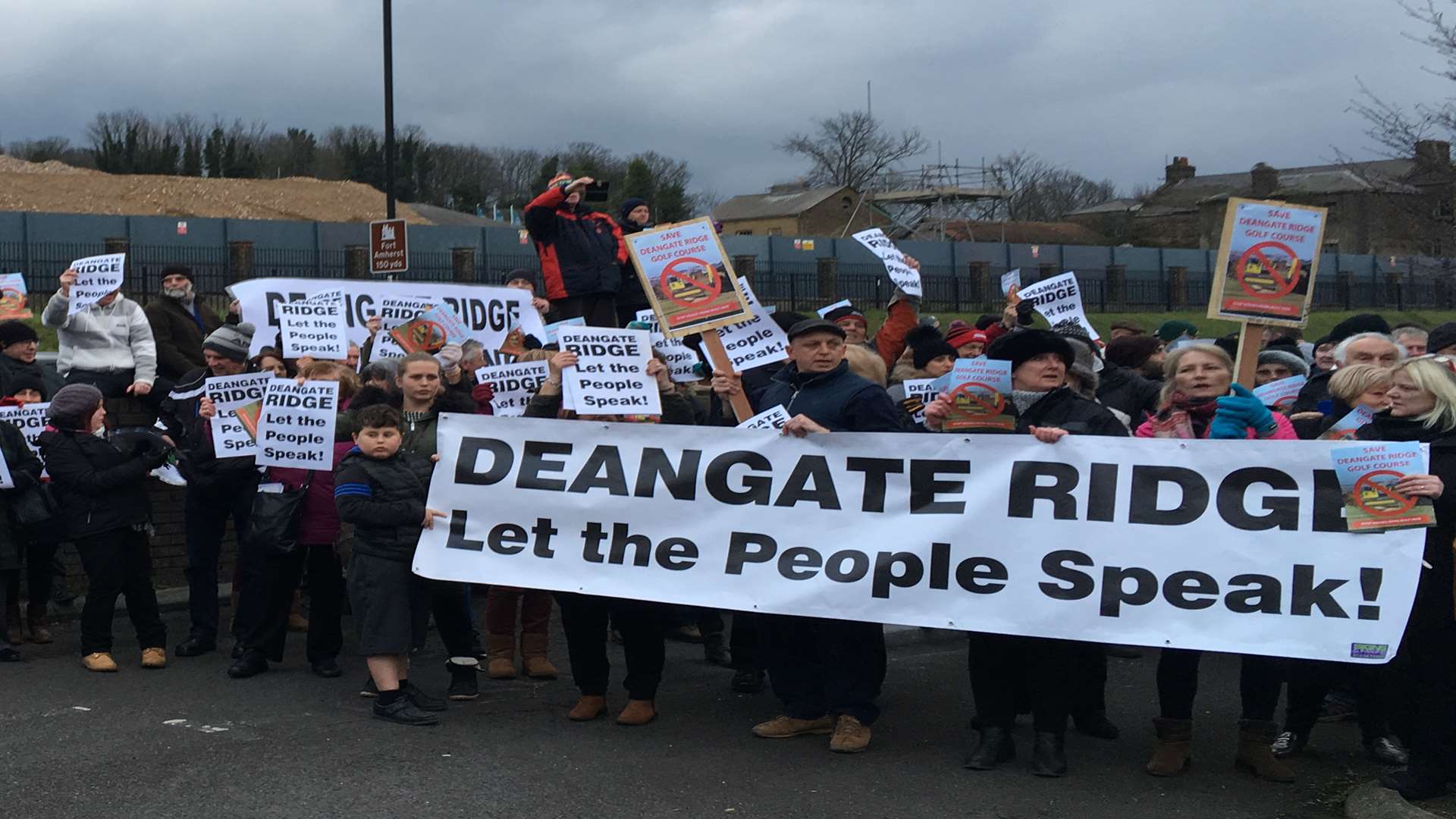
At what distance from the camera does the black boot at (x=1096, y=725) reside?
279 inches

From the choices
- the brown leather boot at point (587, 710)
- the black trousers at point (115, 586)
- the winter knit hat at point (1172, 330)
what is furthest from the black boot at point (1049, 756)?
the winter knit hat at point (1172, 330)

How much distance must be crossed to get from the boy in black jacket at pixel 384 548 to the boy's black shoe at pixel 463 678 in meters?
0.30

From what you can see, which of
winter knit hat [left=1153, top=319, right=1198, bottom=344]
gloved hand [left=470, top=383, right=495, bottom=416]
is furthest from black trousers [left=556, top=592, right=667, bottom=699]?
winter knit hat [left=1153, top=319, right=1198, bottom=344]

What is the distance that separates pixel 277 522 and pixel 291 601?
528 mm

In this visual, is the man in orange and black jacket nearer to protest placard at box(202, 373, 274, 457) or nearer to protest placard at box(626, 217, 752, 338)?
protest placard at box(202, 373, 274, 457)

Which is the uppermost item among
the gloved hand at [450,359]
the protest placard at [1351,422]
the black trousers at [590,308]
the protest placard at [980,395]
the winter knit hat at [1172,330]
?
the black trousers at [590,308]

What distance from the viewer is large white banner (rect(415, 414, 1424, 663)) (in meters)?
6.11

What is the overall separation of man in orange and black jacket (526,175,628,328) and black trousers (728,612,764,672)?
4148mm

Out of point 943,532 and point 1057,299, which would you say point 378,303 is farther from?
point 943,532

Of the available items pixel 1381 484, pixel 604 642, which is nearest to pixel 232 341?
pixel 604 642

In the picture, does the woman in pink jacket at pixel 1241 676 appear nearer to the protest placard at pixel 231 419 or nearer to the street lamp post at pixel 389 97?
the protest placard at pixel 231 419

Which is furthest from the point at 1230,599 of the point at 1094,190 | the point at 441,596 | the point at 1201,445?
the point at 1094,190

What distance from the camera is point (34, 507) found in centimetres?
860

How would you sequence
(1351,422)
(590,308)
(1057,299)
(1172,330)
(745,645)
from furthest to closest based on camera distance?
(1172,330), (590,308), (1057,299), (745,645), (1351,422)
